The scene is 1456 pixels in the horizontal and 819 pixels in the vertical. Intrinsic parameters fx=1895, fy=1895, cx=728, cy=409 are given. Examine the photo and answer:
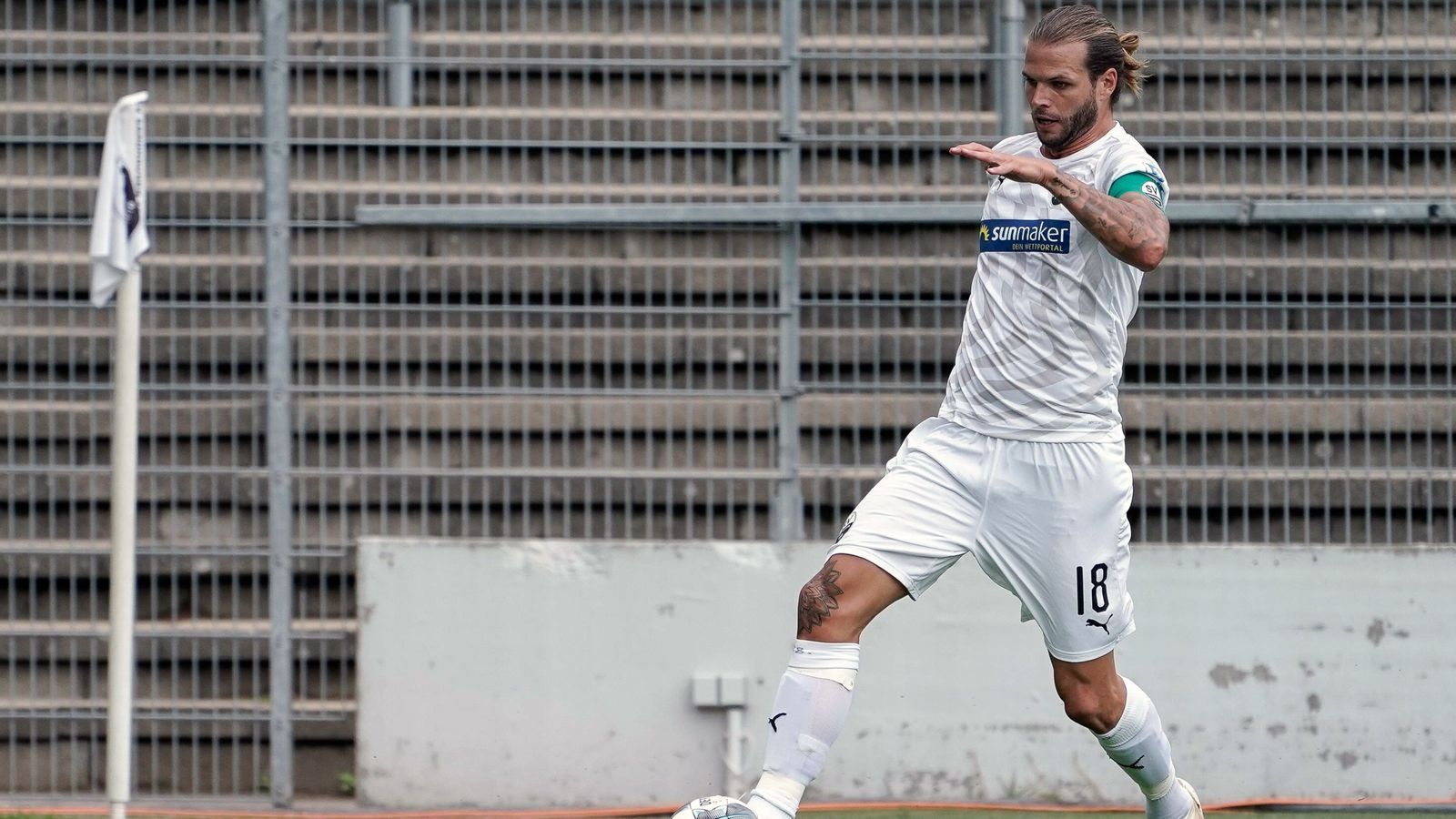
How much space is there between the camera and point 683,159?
249 inches

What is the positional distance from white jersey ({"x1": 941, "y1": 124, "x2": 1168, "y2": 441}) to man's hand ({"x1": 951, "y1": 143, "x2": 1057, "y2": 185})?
392mm

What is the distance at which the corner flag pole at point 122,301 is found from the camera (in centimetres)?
488

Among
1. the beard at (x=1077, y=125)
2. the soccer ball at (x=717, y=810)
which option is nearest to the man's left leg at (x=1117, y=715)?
the soccer ball at (x=717, y=810)

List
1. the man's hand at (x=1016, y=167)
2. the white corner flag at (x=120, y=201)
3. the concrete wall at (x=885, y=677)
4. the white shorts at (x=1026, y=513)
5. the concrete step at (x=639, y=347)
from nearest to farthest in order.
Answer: the man's hand at (x=1016, y=167)
the white shorts at (x=1026, y=513)
the white corner flag at (x=120, y=201)
the concrete wall at (x=885, y=677)
the concrete step at (x=639, y=347)

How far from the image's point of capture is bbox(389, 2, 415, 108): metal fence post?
6.24 metres

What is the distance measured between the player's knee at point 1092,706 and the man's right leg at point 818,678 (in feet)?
1.85

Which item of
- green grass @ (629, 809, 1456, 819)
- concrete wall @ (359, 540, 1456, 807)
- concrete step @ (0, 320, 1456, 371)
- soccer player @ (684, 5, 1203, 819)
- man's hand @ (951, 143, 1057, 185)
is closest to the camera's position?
man's hand @ (951, 143, 1057, 185)

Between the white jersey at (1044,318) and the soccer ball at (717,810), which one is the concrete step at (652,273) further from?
the soccer ball at (717,810)

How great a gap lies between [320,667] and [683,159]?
207 centimetres

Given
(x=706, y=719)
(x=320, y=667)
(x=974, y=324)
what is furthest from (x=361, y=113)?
(x=974, y=324)

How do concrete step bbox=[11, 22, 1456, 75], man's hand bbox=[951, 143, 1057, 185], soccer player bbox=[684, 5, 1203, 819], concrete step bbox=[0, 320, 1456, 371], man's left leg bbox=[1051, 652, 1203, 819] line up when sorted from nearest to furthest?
1. man's hand bbox=[951, 143, 1057, 185]
2. soccer player bbox=[684, 5, 1203, 819]
3. man's left leg bbox=[1051, 652, 1203, 819]
4. concrete step bbox=[0, 320, 1456, 371]
5. concrete step bbox=[11, 22, 1456, 75]

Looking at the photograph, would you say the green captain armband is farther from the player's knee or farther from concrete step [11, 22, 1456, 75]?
concrete step [11, 22, 1456, 75]

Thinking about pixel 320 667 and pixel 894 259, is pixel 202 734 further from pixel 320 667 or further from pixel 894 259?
pixel 894 259

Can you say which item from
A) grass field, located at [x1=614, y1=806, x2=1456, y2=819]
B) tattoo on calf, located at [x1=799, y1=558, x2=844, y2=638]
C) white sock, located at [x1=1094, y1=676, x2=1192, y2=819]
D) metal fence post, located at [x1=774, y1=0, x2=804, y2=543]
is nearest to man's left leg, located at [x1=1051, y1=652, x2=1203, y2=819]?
white sock, located at [x1=1094, y1=676, x2=1192, y2=819]
